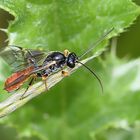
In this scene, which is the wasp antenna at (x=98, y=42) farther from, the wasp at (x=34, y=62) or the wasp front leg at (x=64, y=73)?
the wasp front leg at (x=64, y=73)

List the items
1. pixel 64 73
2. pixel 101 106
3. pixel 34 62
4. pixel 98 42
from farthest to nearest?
pixel 101 106 → pixel 34 62 → pixel 98 42 → pixel 64 73

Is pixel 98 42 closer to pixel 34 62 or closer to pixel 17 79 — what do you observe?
pixel 34 62

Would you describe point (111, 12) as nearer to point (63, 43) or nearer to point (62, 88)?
point (63, 43)

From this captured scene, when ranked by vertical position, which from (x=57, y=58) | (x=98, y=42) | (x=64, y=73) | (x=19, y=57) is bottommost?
(x=64, y=73)

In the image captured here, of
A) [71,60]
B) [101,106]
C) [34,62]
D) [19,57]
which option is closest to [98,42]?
[71,60]

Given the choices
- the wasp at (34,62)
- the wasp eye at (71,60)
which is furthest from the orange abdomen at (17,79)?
the wasp eye at (71,60)

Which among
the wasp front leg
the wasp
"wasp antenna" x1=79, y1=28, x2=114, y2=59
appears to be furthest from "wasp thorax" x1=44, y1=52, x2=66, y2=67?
the wasp front leg

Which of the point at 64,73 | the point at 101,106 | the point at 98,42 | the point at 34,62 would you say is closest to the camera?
the point at 64,73

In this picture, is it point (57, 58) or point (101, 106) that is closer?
point (57, 58)
